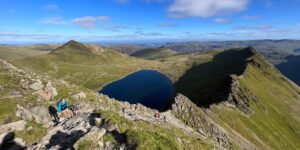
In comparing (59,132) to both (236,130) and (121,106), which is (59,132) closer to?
(121,106)

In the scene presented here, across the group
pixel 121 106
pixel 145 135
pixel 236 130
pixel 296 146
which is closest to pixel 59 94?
pixel 121 106

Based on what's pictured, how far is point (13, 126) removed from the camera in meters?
32.4

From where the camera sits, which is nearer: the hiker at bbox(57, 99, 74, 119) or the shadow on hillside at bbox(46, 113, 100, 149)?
the shadow on hillside at bbox(46, 113, 100, 149)

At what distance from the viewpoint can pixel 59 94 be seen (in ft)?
150

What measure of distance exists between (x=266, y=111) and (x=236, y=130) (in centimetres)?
5268

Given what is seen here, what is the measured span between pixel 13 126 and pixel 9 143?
2.88m

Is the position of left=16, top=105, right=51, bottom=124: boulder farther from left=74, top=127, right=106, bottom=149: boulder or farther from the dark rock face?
the dark rock face

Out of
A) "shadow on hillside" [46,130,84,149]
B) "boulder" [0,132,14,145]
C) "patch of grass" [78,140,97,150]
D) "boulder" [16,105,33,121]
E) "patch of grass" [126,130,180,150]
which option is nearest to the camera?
"patch of grass" [78,140,97,150]

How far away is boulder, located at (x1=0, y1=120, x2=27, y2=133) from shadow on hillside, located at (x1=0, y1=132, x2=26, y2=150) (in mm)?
1104

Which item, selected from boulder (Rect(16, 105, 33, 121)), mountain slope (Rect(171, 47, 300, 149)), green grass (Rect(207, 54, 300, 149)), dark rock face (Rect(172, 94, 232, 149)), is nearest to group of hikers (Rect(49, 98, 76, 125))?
boulder (Rect(16, 105, 33, 121))

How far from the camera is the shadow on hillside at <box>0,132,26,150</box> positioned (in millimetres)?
29612

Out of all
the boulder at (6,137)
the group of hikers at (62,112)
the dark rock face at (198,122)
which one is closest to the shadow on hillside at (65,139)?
the boulder at (6,137)

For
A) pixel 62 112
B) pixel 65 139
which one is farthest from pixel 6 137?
pixel 62 112

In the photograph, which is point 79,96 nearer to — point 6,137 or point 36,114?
point 36,114
